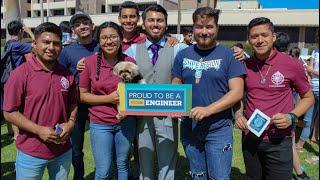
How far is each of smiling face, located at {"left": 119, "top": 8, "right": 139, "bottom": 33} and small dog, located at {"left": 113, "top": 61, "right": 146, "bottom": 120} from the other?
0.88 meters

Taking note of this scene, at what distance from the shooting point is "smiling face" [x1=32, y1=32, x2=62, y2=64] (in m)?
Result: 3.03

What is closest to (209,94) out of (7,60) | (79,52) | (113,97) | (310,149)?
(113,97)

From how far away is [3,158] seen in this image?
6035 mm

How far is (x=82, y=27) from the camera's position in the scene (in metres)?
4.35

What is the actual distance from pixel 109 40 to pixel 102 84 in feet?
1.40

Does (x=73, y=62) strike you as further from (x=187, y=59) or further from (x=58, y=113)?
(x=187, y=59)

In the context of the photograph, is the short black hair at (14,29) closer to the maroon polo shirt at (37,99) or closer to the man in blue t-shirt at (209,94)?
the maroon polo shirt at (37,99)

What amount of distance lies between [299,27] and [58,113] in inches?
1574

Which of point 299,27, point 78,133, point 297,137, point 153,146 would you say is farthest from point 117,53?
point 299,27

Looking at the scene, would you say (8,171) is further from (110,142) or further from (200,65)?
(200,65)

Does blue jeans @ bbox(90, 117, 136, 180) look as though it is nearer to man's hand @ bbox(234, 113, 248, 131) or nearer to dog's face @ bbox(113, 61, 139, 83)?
dog's face @ bbox(113, 61, 139, 83)

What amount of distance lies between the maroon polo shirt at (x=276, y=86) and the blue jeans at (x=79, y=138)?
209 centimetres

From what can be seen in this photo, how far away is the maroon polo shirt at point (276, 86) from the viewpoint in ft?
10.4

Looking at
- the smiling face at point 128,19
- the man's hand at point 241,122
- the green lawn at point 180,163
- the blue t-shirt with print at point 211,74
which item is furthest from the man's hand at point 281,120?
the green lawn at point 180,163
